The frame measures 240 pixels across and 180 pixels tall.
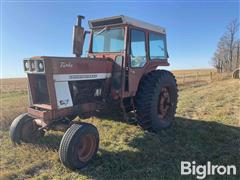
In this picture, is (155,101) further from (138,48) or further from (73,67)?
(73,67)

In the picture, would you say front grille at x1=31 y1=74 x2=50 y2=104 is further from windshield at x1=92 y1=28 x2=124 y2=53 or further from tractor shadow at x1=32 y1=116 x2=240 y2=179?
windshield at x1=92 y1=28 x2=124 y2=53

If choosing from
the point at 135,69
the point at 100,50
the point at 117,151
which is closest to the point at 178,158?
the point at 117,151

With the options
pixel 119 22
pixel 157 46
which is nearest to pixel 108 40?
pixel 119 22

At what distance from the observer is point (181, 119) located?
7.42m

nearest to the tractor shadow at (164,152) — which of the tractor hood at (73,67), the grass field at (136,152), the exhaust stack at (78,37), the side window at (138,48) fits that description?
the grass field at (136,152)

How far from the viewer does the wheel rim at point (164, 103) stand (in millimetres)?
6328

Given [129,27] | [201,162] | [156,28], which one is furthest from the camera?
[156,28]

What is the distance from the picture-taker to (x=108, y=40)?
582 cm

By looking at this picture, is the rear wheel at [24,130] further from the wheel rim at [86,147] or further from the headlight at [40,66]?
the wheel rim at [86,147]

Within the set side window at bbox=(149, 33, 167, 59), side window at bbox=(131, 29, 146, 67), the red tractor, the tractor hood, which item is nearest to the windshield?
the red tractor

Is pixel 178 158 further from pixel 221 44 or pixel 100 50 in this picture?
pixel 221 44

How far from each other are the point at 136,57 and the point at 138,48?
250 mm

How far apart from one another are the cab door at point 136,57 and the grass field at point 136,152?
1029 millimetres

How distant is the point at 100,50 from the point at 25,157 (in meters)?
2.92
